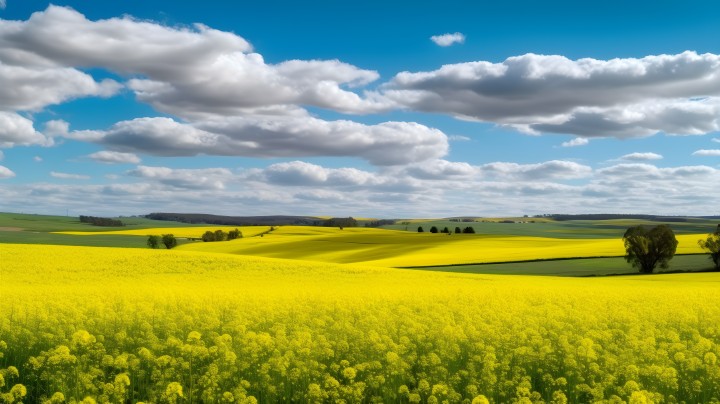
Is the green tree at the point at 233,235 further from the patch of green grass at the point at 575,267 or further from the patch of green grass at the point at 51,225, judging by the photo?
the patch of green grass at the point at 575,267

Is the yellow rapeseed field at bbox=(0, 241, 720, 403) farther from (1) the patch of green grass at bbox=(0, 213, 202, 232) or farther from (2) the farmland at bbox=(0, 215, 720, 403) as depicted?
(1) the patch of green grass at bbox=(0, 213, 202, 232)

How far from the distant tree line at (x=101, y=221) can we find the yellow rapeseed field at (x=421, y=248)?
62.2 m

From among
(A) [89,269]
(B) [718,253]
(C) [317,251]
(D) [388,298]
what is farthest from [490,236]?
(D) [388,298]

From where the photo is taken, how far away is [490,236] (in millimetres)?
93188

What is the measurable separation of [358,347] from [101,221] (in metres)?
148

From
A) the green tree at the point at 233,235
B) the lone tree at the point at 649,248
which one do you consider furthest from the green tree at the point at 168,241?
the lone tree at the point at 649,248

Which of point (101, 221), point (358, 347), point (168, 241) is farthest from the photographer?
point (101, 221)

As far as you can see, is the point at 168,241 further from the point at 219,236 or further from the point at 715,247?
the point at 715,247

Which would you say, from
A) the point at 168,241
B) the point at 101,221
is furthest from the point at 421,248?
the point at 101,221

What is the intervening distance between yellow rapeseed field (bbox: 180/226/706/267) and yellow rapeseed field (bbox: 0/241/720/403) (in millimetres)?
45165

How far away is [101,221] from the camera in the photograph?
148125 mm

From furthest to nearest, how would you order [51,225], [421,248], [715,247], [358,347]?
[51,225]
[421,248]
[715,247]
[358,347]

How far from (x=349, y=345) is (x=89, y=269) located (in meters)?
24.1

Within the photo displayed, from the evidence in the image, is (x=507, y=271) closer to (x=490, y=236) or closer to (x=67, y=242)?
(x=490, y=236)
